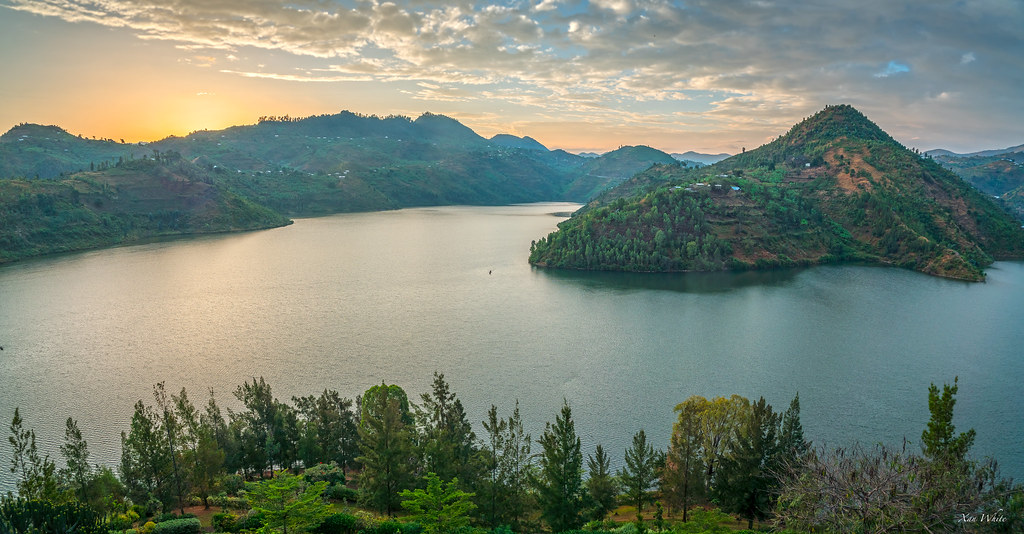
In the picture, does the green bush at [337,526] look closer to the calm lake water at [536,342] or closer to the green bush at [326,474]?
the green bush at [326,474]

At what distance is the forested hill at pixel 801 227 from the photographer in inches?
5202

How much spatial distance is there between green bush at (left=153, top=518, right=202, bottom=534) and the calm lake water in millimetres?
20305

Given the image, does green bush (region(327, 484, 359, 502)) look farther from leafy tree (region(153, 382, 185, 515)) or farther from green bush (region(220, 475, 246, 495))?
leafy tree (region(153, 382, 185, 515))

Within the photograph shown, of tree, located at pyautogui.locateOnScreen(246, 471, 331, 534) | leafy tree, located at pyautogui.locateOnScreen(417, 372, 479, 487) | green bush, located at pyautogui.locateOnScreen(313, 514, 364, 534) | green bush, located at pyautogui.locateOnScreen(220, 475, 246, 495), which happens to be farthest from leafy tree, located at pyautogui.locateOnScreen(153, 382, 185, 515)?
leafy tree, located at pyautogui.locateOnScreen(417, 372, 479, 487)

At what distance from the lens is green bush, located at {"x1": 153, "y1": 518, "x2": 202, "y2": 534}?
97.6ft

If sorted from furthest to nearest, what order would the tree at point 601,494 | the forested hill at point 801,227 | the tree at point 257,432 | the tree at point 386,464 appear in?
1. the forested hill at point 801,227
2. the tree at point 257,432
3. the tree at point 601,494
4. the tree at point 386,464

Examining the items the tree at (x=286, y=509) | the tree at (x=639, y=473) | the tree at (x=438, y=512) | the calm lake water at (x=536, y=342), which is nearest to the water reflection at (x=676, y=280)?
the calm lake water at (x=536, y=342)

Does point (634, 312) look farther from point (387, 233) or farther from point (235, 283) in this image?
point (387, 233)

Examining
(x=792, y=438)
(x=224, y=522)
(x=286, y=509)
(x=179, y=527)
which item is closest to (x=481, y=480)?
(x=286, y=509)

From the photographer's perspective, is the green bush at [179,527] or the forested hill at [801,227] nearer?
the green bush at [179,527]

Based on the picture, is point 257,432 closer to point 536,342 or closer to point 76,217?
point 536,342

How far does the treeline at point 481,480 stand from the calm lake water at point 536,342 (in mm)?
8442

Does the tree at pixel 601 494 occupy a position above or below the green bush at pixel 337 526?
below

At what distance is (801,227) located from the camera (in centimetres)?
15088
